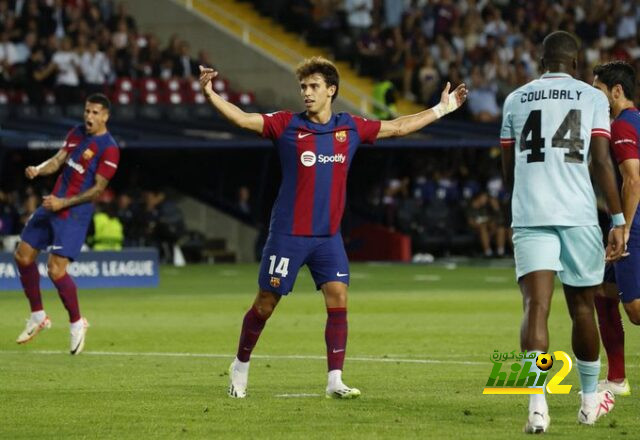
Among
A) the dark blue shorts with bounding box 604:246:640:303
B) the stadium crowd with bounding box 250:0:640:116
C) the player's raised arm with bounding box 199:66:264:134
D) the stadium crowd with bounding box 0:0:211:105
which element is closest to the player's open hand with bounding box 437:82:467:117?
the player's raised arm with bounding box 199:66:264:134

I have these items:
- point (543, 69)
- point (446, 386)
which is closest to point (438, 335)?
point (446, 386)

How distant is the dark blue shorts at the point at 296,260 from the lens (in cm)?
1118

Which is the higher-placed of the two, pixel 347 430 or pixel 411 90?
pixel 411 90

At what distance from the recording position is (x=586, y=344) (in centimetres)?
952

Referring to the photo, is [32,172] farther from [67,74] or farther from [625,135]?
[67,74]

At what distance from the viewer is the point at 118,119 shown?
3400 centimetres

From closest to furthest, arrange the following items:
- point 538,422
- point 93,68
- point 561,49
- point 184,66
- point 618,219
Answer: point 538,422 → point 561,49 → point 618,219 → point 93,68 → point 184,66

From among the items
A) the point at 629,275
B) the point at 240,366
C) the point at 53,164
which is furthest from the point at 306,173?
the point at 53,164

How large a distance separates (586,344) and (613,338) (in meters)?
1.70

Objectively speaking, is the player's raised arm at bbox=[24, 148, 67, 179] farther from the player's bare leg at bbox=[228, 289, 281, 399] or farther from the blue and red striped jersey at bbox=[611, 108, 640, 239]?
the blue and red striped jersey at bbox=[611, 108, 640, 239]

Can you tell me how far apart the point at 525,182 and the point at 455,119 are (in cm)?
2850

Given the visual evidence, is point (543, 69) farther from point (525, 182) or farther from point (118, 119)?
point (118, 119)

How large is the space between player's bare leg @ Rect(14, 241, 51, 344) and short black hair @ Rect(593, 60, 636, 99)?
7095 millimetres

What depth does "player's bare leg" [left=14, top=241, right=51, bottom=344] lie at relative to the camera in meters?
15.9
